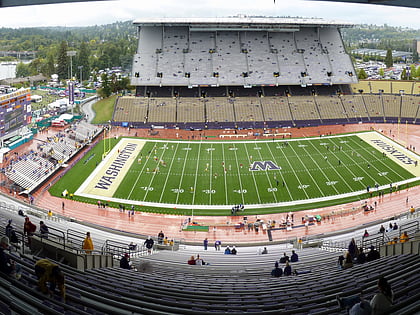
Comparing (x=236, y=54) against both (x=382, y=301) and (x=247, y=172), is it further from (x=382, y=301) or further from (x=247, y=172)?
(x=382, y=301)

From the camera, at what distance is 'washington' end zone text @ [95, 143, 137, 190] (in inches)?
1332

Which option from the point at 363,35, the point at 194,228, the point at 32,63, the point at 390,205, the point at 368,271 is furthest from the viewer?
the point at 363,35

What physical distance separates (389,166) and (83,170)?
23887 millimetres

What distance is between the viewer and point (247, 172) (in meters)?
35.9

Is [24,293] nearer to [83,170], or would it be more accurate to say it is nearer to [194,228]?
[194,228]

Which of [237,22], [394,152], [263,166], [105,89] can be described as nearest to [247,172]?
[263,166]

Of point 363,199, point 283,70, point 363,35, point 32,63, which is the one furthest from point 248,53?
point 363,35

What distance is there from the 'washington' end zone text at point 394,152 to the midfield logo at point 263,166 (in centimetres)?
1077

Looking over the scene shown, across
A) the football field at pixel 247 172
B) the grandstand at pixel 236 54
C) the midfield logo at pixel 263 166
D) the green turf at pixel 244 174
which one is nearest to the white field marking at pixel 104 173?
the football field at pixel 247 172

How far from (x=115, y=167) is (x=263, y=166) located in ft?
38.1

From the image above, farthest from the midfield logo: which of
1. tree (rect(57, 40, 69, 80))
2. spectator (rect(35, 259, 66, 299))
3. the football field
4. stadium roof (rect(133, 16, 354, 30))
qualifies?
tree (rect(57, 40, 69, 80))

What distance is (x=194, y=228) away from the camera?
88.8 feet

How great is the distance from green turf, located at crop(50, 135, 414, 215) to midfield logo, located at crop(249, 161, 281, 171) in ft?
0.76

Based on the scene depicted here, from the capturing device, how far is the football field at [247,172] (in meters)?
31.4
